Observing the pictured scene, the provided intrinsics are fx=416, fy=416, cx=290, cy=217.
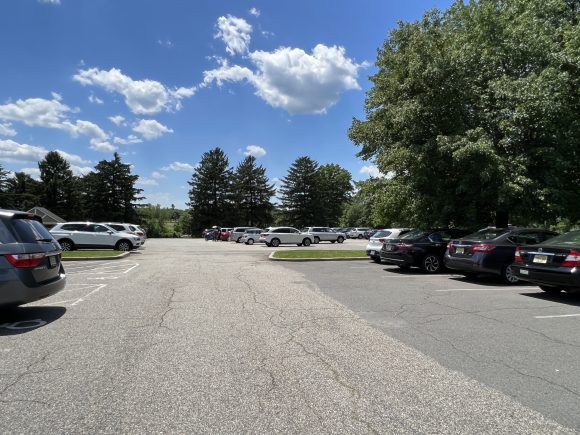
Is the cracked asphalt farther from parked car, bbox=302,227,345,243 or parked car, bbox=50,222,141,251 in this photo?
parked car, bbox=302,227,345,243

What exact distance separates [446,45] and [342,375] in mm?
18230

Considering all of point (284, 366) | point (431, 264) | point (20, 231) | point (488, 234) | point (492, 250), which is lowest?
point (284, 366)

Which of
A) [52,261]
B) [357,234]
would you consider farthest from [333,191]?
[52,261]

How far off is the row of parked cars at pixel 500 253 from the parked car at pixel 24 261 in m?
9.89

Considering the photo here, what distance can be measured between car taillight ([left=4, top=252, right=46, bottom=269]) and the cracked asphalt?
3.20 ft

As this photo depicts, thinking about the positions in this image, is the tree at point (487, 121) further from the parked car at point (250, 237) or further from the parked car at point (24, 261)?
the parked car at point (250, 237)

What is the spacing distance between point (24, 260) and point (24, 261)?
17 mm

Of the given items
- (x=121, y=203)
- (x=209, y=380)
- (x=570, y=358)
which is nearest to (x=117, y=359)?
(x=209, y=380)

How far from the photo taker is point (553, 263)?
903 cm

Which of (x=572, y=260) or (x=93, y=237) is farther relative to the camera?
(x=93, y=237)

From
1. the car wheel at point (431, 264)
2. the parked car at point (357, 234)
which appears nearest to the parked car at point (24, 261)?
the car wheel at point (431, 264)

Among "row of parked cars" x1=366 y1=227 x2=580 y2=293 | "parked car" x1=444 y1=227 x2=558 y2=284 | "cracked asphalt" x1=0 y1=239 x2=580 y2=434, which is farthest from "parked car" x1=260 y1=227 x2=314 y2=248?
"cracked asphalt" x1=0 y1=239 x2=580 y2=434

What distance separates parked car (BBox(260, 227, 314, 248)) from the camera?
117ft

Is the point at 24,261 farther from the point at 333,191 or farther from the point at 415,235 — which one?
the point at 333,191
